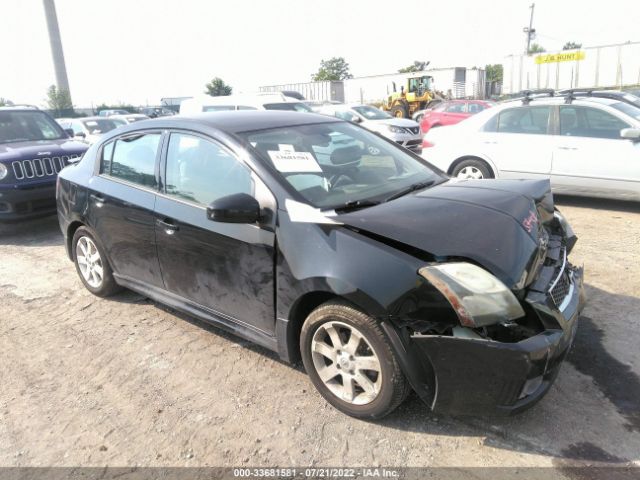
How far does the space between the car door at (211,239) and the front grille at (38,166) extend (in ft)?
14.8

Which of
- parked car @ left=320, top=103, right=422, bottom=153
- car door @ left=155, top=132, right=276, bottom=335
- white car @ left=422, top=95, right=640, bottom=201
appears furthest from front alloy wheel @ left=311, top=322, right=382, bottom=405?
parked car @ left=320, top=103, right=422, bottom=153

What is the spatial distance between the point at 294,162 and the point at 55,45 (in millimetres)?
60577

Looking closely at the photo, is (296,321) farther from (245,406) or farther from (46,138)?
(46,138)

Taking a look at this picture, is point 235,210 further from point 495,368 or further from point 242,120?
point 495,368

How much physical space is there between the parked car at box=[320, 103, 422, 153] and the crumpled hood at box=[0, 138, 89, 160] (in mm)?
7606

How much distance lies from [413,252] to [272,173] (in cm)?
103

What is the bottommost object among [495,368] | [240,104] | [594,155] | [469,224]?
[495,368]

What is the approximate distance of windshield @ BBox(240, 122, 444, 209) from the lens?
3.15 metres

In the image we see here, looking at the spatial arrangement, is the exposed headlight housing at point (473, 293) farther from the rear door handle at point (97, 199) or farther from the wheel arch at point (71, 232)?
the wheel arch at point (71, 232)

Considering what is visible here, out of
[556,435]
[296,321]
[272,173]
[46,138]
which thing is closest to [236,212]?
[272,173]

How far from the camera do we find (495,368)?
2.36 meters

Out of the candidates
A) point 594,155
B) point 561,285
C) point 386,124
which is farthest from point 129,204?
point 386,124

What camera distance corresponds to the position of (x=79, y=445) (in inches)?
111

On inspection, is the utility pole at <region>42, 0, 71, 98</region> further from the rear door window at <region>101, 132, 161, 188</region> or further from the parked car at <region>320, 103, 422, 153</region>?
the rear door window at <region>101, 132, 161, 188</region>
